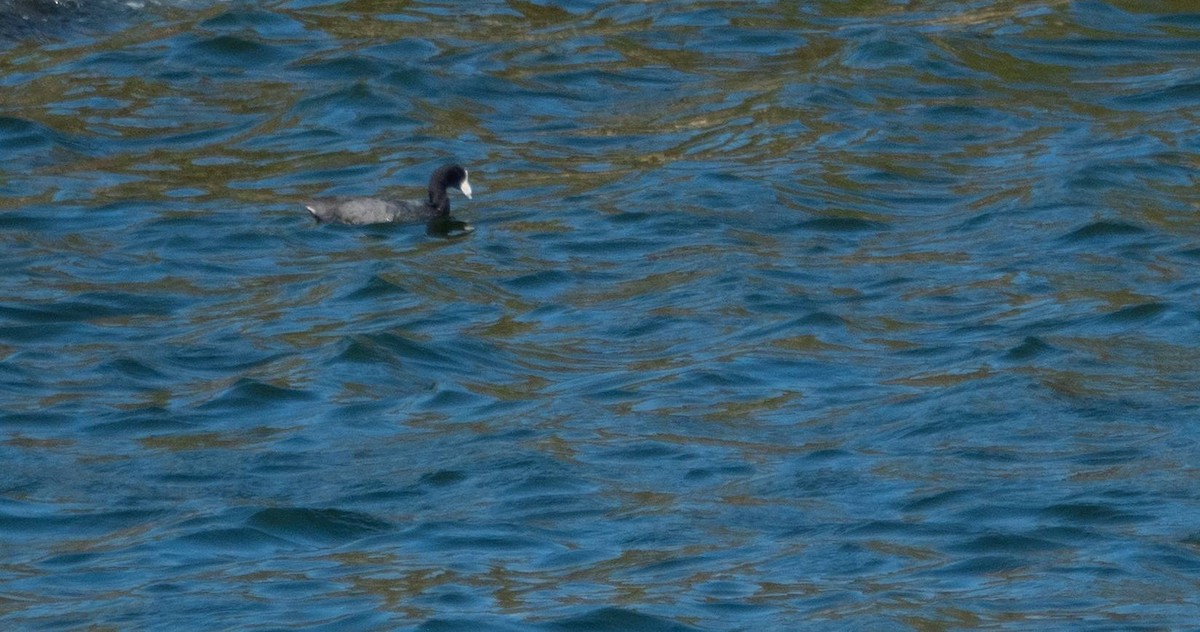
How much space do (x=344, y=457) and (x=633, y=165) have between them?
16.6 feet

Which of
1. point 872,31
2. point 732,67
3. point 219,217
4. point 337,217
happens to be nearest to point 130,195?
point 219,217

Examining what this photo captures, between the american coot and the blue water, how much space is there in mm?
147

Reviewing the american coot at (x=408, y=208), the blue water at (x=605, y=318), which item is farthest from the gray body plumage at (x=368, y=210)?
the blue water at (x=605, y=318)

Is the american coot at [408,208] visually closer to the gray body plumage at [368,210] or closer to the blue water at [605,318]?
the gray body plumage at [368,210]

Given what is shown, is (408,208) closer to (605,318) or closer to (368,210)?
(368,210)

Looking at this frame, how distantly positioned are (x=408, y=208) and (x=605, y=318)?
8.20 feet

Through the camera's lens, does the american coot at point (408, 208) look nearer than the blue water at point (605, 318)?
No

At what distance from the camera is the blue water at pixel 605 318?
23.0ft

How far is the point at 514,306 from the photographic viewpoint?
10648mm

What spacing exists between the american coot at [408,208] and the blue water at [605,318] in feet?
0.48

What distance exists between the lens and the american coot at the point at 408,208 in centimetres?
1208

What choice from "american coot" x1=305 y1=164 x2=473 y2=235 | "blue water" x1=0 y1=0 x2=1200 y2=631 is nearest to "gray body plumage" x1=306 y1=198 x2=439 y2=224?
"american coot" x1=305 y1=164 x2=473 y2=235

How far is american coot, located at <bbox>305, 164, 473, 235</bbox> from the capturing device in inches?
476

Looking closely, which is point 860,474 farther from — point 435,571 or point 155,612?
point 155,612
